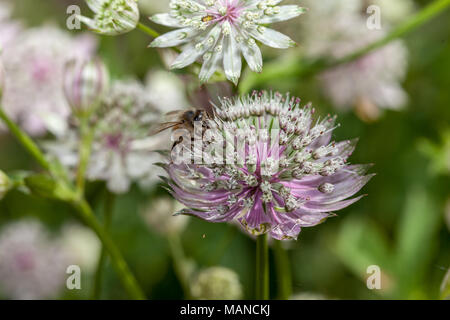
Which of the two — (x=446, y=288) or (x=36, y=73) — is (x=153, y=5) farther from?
(x=446, y=288)

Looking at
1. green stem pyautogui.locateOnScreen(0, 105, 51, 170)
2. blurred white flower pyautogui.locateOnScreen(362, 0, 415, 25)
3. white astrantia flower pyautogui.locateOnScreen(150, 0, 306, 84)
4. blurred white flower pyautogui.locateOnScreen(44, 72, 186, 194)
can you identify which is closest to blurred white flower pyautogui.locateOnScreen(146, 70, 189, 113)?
blurred white flower pyautogui.locateOnScreen(44, 72, 186, 194)

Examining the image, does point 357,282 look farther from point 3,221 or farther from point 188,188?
point 3,221

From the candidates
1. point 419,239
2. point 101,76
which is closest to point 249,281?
point 419,239


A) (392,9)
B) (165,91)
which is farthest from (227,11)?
(392,9)

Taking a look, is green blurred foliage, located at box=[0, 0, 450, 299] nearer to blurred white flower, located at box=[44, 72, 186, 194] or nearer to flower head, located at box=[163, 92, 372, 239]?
blurred white flower, located at box=[44, 72, 186, 194]

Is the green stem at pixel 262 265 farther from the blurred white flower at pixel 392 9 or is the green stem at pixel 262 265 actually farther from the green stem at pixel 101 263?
the blurred white flower at pixel 392 9
